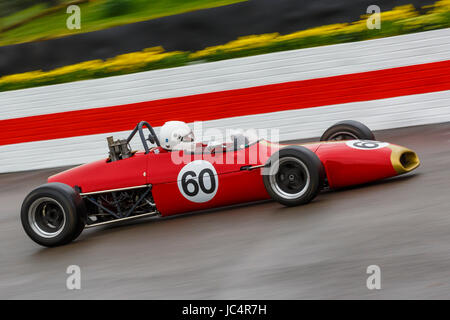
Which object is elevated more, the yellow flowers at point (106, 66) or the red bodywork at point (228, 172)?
the yellow flowers at point (106, 66)

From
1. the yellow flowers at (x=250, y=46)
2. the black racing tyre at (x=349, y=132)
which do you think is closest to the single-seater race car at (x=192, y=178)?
the black racing tyre at (x=349, y=132)

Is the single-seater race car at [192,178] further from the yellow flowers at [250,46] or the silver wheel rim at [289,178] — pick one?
the yellow flowers at [250,46]

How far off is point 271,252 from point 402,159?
7.29ft

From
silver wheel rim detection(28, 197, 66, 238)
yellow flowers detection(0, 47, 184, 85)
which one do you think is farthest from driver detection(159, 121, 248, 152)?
yellow flowers detection(0, 47, 184, 85)

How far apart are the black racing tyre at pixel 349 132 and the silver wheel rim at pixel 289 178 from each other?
4.29 feet

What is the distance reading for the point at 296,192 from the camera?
20.0ft

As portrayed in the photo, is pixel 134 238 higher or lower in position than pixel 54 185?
lower

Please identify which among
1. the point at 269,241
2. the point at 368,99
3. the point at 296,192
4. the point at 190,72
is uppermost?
the point at 190,72

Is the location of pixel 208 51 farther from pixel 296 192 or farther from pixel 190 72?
pixel 296 192

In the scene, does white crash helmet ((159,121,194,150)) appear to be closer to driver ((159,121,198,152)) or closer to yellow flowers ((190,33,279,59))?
driver ((159,121,198,152))

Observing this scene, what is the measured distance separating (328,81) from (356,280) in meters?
Answer: 6.48

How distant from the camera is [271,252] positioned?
196 inches

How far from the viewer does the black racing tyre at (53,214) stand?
6.21 meters
